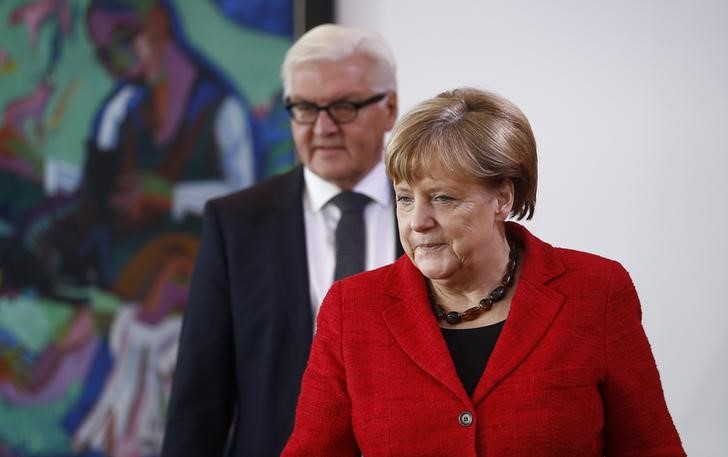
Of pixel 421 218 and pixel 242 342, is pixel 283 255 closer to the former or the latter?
pixel 242 342

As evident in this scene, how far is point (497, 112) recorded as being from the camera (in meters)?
1.80

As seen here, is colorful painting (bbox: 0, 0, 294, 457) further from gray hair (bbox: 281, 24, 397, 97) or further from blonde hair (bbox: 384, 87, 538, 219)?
blonde hair (bbox: 384, 87, 538, 219)

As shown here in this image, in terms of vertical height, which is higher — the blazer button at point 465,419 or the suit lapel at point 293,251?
the suit lapel at point 293,251

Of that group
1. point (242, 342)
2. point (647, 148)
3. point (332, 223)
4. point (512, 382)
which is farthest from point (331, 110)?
point (512, 382)

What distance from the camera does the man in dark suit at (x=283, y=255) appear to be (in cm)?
255

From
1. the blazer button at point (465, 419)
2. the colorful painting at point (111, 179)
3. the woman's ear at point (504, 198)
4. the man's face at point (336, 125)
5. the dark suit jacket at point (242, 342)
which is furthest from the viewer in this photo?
the colorful painting at point (111, 179)

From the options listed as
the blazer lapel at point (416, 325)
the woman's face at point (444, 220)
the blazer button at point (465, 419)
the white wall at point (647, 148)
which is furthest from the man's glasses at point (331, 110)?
the blazer button at point (465, 419)

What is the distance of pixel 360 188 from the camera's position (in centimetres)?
271

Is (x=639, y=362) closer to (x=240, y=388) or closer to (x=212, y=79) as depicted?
(x=240, y=388)

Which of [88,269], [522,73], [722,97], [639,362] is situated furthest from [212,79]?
[639,362]

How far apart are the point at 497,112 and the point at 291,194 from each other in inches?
39.7

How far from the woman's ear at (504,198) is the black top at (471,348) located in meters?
0.19

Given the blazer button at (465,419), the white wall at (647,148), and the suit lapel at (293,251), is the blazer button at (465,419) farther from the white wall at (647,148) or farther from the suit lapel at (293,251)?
the white wall at (647,148)

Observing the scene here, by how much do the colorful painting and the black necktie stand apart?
0.84 meters
